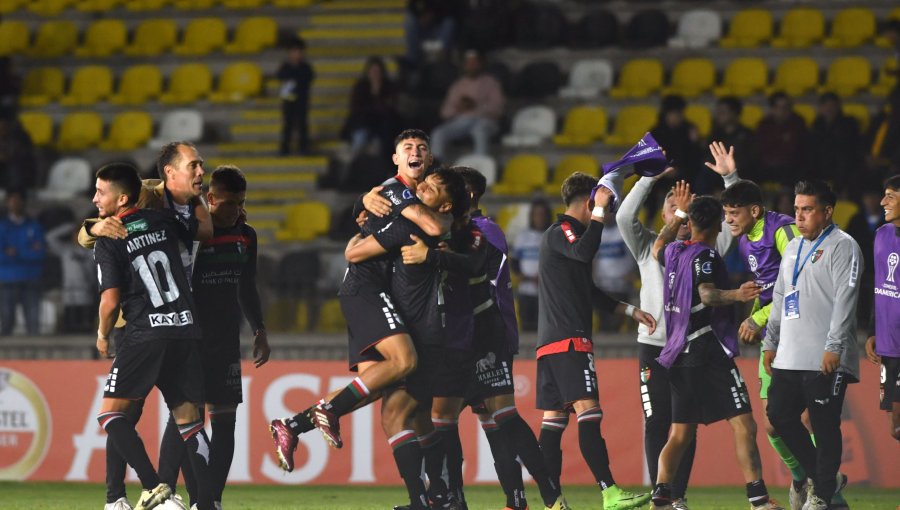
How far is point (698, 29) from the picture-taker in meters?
19.5

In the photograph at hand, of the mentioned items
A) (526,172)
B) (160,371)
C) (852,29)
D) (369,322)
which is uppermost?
(852,29)

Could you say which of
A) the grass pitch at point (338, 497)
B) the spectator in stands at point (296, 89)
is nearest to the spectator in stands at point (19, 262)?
the grass pitch at point (338, 497)

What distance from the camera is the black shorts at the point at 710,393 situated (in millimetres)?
9109

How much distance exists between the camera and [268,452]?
1307 cm

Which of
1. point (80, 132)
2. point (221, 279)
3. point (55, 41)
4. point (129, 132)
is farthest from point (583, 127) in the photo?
point (221, 279)

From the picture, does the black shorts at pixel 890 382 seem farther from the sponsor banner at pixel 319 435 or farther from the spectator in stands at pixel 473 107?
the spectator in stands at pixel 473 107

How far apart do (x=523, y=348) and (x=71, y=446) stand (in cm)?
424

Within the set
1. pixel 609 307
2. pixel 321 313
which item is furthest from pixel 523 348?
pixel 609 307

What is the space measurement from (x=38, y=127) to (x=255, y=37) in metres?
3.36

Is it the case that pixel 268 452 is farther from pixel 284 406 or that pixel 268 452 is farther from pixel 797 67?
pixel 797 67

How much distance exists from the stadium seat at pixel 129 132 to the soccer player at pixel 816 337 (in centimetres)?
1292

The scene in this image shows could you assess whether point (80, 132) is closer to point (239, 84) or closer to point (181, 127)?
point (181, 127)

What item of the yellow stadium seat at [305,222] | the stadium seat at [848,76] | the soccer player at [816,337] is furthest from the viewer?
the stadium seat at [848,76]

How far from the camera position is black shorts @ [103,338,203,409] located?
819 cm
